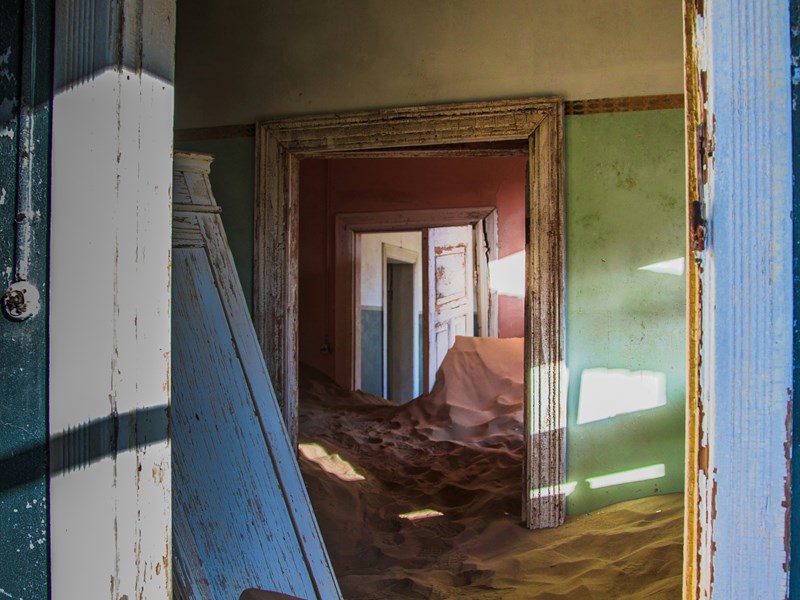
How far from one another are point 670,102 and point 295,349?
263cm

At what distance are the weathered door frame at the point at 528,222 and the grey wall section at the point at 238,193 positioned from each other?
0.09 m

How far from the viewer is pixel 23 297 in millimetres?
1466

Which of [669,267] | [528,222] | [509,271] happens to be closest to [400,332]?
[509,271]

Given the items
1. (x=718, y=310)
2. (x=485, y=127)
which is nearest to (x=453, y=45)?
(x=485, y=127)

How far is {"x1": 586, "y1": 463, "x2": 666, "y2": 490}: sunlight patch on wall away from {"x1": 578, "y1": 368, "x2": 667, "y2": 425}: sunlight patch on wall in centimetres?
32

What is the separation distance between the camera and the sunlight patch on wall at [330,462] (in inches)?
204

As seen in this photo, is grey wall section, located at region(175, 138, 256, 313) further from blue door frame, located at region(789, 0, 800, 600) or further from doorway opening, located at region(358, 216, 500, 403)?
blue door frame, located at region(789, 0, 800, 600)

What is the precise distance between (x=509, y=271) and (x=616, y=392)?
3.66m

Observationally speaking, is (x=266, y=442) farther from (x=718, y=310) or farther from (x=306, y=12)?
(x=306, y=12)

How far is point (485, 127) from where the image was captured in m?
4.21

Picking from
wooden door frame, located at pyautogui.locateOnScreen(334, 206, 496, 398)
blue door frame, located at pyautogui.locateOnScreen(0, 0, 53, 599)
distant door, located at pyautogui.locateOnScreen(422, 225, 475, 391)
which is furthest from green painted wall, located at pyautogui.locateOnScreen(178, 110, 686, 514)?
wooden door frame, located at pyautogui.locateOnScreen(334, 206, 496, 398)

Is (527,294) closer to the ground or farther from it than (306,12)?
closer to the ground

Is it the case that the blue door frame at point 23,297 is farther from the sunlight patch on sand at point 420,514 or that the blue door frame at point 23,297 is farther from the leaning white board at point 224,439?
the sunlight patch on sand at point 420,514

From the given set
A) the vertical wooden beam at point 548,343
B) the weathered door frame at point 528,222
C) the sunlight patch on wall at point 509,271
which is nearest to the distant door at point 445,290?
the sunlight patch on wall at point 509,271
